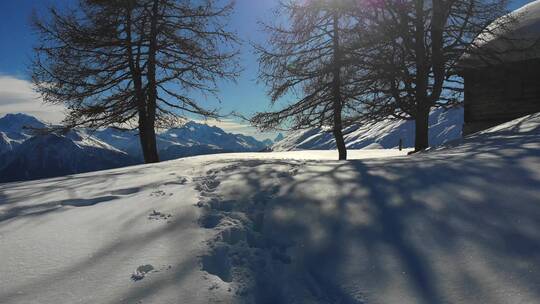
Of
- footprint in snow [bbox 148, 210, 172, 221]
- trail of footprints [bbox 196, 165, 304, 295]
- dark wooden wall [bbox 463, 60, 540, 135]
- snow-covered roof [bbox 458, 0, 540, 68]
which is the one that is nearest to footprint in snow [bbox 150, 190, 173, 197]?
trail of footprints [bbox 196, 165, 304, 295]

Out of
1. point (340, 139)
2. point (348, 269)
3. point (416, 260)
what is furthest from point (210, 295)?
point (340, 139)

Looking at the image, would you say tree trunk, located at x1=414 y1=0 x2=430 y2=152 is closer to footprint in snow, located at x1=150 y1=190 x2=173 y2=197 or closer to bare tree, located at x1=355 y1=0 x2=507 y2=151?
bare tree, located at x1=355 y1=0 x2=507 y2=151

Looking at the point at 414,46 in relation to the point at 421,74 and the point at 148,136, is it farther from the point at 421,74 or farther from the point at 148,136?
the point at 148,136

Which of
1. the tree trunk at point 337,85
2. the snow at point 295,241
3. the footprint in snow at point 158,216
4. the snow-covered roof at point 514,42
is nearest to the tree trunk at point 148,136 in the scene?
the tree trunk at point 337,85

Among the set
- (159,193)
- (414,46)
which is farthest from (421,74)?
(159,193)

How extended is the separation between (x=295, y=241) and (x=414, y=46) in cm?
997

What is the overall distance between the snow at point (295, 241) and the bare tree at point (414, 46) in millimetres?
7291

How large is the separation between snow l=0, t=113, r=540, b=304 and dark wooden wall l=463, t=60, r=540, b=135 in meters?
11.8

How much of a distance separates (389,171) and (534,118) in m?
6.31

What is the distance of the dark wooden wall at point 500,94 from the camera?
13576 mm

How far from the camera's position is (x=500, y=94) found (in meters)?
14.5

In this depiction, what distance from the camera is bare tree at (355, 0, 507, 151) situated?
10570 millimetres

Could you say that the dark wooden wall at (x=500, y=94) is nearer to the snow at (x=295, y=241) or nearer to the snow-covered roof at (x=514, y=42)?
the snow-covered roof at (x=514, y=42)

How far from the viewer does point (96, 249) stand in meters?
2.58
